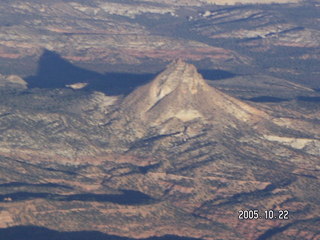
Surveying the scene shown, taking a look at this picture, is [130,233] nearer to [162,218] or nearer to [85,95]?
[162,218]

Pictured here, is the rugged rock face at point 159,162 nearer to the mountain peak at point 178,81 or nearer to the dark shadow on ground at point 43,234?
the mountain peak at point 178,81

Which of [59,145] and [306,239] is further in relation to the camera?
[59,145]

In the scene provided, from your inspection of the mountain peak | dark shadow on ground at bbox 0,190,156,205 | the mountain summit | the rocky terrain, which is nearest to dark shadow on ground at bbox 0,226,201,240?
the rocky terrain

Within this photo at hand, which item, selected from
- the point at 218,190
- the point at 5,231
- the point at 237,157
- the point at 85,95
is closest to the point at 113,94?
the point at 85,95
